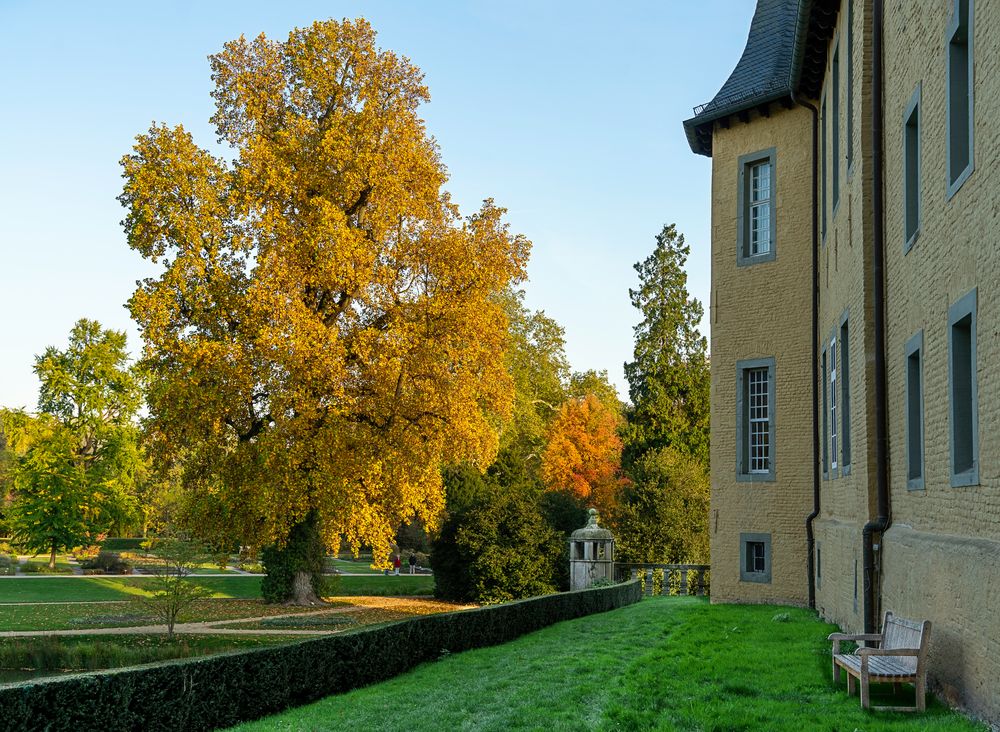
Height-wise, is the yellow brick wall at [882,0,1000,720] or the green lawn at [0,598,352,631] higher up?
the yellow brick wall at [882,0,1000,720]

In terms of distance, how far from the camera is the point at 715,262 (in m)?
22.3

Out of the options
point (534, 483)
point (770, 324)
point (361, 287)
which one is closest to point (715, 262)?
point (770, 324)

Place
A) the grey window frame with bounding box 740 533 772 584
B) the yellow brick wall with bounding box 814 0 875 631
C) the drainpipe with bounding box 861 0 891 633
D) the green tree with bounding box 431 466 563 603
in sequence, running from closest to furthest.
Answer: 1. the drainpipe with bounding box 861 0 891 633
2. the yellow brick wall with bounding box 814 0 875 631
3. the grey window frame with bounding box 740 533 772 584
4. the green tree with bounding box 431 466 563 603

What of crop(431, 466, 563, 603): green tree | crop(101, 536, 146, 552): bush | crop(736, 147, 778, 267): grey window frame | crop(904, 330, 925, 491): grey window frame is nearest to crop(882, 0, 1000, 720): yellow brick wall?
crop(904, 330, 925, 491): grey window frame

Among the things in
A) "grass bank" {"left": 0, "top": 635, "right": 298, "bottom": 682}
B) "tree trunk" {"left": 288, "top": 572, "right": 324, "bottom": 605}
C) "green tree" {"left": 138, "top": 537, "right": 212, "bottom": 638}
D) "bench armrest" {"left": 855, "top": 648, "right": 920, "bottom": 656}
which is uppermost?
"bench armrest" {"left": 855, "top": 648, "right": 920, "bottom": 656}

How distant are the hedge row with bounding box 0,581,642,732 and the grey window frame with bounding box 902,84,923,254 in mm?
8426

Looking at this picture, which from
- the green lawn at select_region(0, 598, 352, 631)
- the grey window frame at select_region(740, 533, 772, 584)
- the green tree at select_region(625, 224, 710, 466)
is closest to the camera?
the grey window frame at select_region(740, 533, 772, 584)

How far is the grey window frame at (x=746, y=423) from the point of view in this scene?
20891 mm

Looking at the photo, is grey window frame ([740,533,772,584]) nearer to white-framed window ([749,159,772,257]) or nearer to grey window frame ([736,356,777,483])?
grey window frame ([736,356,777,483])

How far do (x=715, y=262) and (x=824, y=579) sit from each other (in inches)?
295

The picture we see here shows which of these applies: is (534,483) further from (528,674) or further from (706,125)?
(528,674)

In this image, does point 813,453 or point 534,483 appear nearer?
point 813,453

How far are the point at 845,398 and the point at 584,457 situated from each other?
3582cm

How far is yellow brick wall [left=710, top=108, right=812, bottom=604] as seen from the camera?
20.4m
